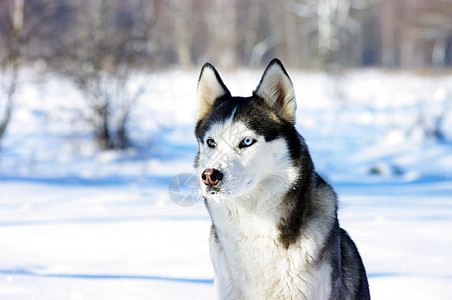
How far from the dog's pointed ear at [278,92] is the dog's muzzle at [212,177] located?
52cm

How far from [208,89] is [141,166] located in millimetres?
6854

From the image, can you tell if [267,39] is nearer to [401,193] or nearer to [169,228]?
[401,193]

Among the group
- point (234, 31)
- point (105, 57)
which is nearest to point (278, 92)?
point (105, 57)

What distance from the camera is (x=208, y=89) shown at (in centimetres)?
271

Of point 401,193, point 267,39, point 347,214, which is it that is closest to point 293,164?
point 347,214

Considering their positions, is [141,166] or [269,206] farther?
[141,166]

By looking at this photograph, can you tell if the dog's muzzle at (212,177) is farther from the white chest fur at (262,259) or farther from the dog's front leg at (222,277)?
the dog's front leg at (222,277)

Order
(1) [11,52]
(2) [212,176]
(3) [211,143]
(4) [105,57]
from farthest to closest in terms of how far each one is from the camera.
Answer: (4) [105,57] → (1) [11,52] → (3) [211,143] → (2) [212,176]

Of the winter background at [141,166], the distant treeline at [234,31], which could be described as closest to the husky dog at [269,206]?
the winter background at [141,166]

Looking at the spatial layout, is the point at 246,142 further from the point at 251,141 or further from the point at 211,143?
the point at 211,143

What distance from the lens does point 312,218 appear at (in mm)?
2324

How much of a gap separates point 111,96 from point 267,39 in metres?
23.3

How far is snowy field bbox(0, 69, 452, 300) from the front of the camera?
3.32m

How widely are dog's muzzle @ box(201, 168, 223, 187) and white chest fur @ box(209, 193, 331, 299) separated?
18 cm
